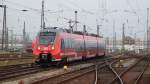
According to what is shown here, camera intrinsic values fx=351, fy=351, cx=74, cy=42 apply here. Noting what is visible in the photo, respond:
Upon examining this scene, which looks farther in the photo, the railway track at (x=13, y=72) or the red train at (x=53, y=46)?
the red train at (x=53, y=46)

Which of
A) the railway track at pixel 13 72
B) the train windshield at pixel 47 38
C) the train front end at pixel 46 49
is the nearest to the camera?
the railway track at pixel 13 72

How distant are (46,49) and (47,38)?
36.0 inches

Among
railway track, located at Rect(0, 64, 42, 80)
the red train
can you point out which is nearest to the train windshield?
the red train

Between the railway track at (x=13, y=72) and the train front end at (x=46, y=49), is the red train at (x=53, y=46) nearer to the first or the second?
the train front end at (x=46, y=49)

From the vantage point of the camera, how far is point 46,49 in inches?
1061

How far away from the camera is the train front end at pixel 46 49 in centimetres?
2689

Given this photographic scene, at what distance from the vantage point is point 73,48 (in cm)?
3228

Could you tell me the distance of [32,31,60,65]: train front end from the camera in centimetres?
2689

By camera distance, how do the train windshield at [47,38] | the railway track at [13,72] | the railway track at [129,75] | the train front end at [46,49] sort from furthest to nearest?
the train windshield at [47,38], the train front end at [46,49], the railway track at [13,72], the railway track at [129,75]

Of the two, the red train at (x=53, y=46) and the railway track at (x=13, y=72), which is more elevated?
the red train at (x=53, y=46)

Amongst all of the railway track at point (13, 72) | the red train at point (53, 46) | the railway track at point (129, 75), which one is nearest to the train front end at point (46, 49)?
the red train at point (53, 46)

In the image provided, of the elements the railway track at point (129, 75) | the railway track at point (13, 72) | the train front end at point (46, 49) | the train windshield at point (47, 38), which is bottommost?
the railway track at point (129, 75)

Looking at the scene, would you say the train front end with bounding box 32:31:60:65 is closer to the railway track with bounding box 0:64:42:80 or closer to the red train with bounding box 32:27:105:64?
the red train with bounding box 32:27:105:64

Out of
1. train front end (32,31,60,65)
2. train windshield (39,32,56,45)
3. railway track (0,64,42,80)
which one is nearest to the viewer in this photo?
railway track (0,64,42,80)
